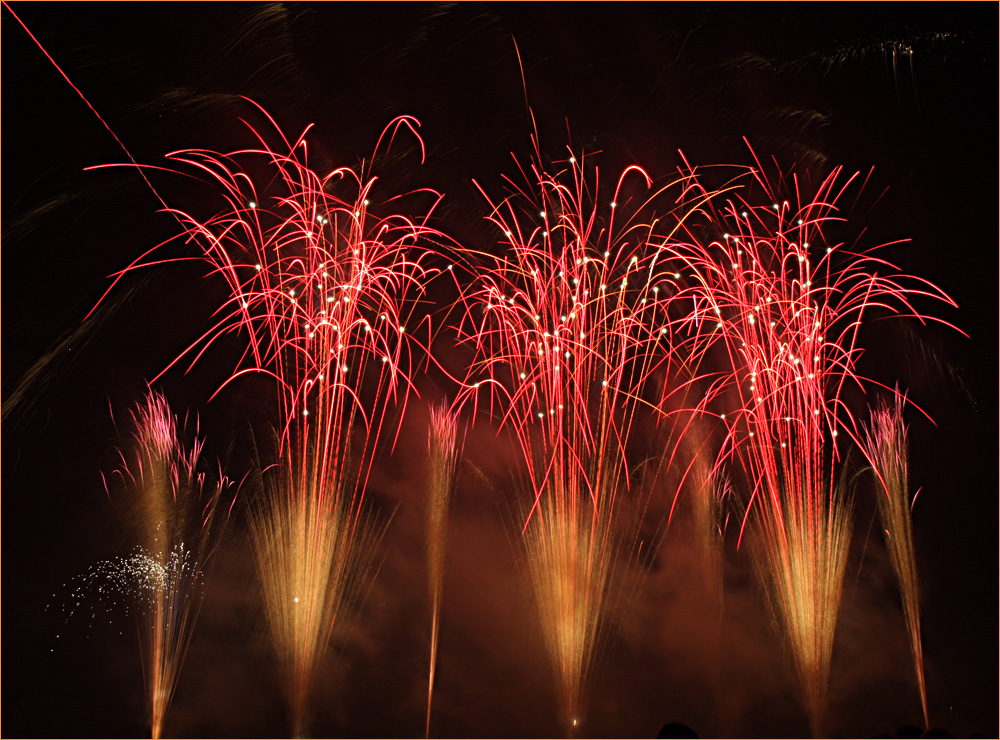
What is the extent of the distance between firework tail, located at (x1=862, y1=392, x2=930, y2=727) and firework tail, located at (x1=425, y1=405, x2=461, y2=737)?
16.4ft

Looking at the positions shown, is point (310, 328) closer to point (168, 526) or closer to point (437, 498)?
point (437, 498)

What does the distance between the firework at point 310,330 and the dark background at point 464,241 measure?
0.28 metres

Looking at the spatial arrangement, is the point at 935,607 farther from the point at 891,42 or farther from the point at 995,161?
the point at 891,42

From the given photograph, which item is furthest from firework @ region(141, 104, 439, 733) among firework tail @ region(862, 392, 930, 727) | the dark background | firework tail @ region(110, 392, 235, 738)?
firework tail @ region(862, 392, 930, 727)

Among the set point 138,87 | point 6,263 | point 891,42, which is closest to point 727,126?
point 891,42

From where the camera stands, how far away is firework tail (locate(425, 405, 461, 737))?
7.07 m

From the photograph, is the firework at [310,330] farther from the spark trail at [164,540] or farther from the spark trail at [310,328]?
the spark trail at [164,540]

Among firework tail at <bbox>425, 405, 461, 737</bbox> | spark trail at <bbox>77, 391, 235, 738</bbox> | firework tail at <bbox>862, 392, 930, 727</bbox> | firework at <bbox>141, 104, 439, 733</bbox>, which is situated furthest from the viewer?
firework tail at <bbox>862, 392, 930, 727</bbox>

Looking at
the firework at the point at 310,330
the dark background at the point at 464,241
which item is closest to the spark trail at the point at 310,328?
the firework at the point at 310,330

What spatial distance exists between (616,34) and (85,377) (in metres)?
7.36

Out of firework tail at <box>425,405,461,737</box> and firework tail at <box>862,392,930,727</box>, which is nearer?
firework tail at <box>425,405,461,737</box>

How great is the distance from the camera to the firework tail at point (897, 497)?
734cm

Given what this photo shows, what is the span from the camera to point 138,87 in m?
6.83

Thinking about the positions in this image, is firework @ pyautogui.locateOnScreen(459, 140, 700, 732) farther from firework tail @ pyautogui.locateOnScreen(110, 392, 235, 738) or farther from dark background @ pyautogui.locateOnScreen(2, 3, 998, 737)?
firework tail @ pyautogui.locateOnScreen(110, 392, 235, 738)
